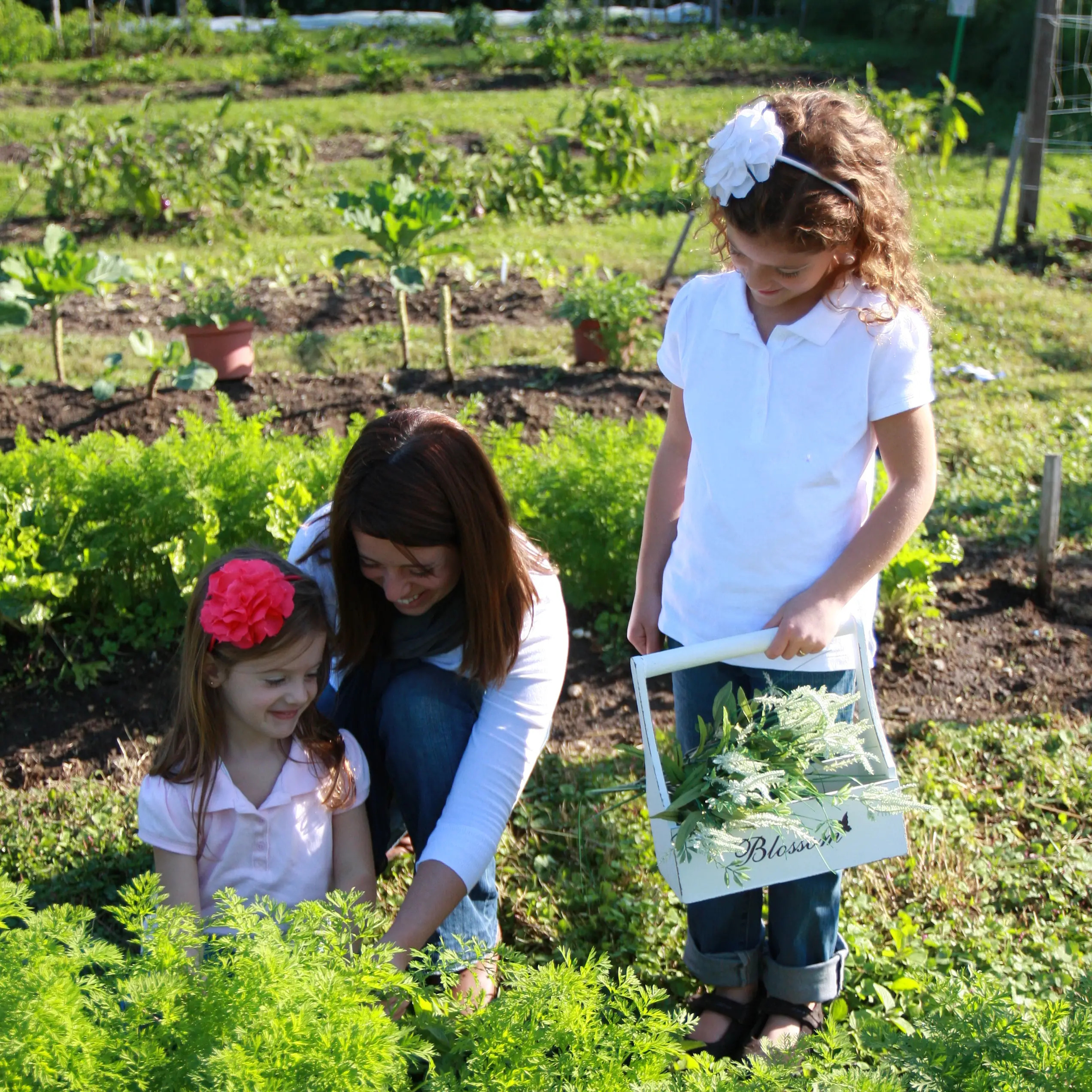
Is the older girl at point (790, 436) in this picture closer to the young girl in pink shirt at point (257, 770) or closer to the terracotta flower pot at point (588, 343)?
the young girl in pink shirt at point (257, 770)

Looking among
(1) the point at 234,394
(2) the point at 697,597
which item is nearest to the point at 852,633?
(2) the point at 697,597

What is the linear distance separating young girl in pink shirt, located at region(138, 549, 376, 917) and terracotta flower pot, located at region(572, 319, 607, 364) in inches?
135

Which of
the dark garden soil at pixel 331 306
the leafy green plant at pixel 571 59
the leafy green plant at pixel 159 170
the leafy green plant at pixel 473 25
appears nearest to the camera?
the dark garden soil at pixel 331 306

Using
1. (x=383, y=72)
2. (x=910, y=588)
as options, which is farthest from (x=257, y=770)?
(x=383, y=72)

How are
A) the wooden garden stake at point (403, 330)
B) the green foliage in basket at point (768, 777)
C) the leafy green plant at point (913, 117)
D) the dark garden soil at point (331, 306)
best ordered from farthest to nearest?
the leafy green plant at point (913, 117), the dark garden soil at point (331, 306), the wooden garden stake at point (403, 330), the green foliage in basket at point (768, 777)

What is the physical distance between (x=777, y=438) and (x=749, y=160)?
44 centimetres

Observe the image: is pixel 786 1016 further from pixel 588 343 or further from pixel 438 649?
pixel 588 343

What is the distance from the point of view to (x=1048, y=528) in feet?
11.9

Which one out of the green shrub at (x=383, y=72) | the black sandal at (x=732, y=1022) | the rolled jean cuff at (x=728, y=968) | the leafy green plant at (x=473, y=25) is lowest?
the black sandal at (x=732, y=1022)

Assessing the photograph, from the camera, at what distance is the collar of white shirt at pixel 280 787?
6.73 feet

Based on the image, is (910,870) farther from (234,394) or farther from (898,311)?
(234,394)

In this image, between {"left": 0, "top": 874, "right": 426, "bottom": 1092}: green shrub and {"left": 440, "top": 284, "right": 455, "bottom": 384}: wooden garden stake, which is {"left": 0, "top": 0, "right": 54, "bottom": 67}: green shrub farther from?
{"left": 0, "top": 874, "right": 426, "bottom": 1092}: green shrub

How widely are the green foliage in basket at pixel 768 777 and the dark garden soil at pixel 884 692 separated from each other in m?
1.26

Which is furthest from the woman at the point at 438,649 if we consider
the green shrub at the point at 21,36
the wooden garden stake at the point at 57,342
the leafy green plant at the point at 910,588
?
the green shrub at the point at 21,36
